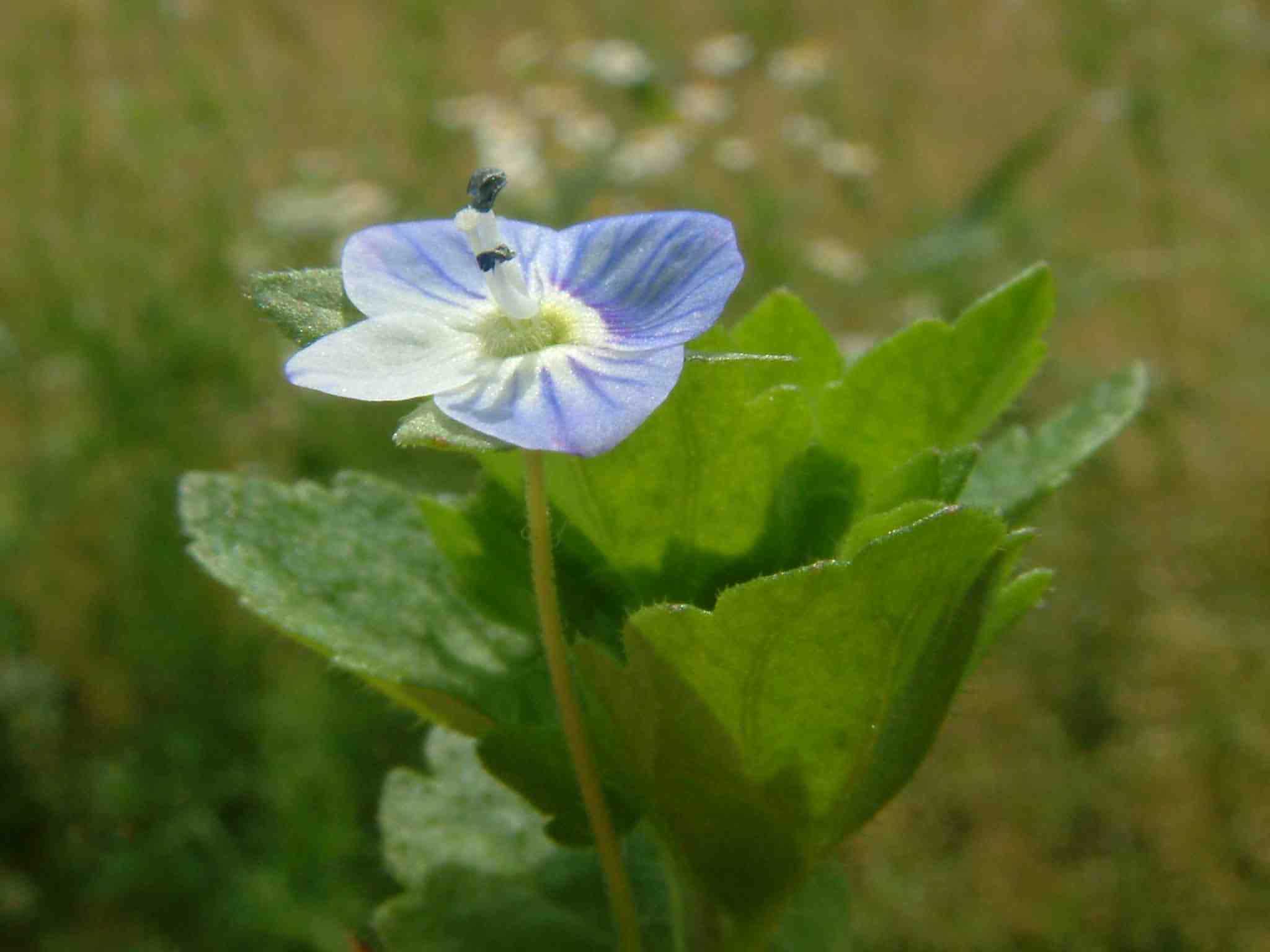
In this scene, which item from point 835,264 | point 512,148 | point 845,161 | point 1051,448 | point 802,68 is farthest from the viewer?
point 802,68

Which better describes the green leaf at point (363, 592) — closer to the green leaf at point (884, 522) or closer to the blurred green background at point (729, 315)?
the green leaf at point (884, 522)

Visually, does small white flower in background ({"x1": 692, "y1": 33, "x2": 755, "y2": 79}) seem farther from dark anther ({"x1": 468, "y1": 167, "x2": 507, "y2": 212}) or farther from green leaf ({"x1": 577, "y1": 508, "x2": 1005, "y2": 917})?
green leaf ({"x1": 577, "y1": 508, "x2": 1005, "y2": 917})

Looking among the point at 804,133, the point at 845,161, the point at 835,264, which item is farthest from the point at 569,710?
the point at 804,133

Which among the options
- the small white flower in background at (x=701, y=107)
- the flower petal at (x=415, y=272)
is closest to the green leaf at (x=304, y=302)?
the flower petal at (x=415, y=272)

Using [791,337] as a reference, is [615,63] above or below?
below

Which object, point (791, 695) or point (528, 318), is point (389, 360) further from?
point (791, 695)

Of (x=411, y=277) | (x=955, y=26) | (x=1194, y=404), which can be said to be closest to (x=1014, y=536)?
(x=411, y=277)

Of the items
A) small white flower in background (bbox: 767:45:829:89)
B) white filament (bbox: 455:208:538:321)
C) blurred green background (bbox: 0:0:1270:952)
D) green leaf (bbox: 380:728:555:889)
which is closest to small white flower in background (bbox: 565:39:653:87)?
blurred green background (bbox: 0:0:1270:952)

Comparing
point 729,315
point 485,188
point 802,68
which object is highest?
point 485,188
